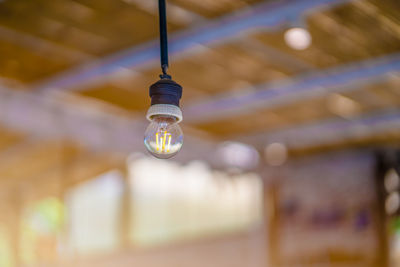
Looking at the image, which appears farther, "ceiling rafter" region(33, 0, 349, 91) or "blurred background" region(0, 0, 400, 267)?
"blurred background" region(0, 0, 400, 267)

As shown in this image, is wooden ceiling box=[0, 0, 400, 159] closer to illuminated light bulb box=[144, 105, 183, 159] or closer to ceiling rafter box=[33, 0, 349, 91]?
ceiling rafter box=[33, 0, 349, 91]

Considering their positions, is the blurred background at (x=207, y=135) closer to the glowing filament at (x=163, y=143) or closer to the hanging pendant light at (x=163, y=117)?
the hanging pendant light at (x=163, y=117)

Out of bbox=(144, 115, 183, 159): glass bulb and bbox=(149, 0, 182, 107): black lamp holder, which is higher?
bbox=(149, 0, 182, 107): black lamp holder

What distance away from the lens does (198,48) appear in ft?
14.6

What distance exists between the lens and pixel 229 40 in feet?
13.8

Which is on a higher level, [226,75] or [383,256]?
[226,75]

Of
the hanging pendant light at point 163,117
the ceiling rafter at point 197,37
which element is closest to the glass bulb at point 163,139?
the hanging pendant light at point 163,117

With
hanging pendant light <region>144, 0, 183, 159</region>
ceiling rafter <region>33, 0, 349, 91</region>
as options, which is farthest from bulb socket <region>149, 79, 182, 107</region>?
ceiling rafter <region>33, 0, 349, 91</region>

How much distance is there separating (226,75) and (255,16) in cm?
144

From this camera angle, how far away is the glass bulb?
2.12 metres

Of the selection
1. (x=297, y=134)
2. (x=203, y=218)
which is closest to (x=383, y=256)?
(x=297, y=134)

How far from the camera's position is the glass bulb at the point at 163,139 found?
2.12 m

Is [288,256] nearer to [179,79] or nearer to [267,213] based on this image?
[267,213]

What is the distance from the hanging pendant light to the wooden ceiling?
1.75 m
